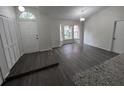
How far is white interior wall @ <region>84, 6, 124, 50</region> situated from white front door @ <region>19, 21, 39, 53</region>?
15.2 ft

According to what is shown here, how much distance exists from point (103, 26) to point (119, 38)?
139cm

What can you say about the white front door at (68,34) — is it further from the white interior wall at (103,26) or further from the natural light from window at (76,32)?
the white interior wall at (103,26)

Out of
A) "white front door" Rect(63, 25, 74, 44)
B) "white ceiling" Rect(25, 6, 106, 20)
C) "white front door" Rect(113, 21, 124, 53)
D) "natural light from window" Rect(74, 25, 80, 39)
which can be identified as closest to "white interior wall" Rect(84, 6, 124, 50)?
"white front door" Rect(113, 21, 124, 53)

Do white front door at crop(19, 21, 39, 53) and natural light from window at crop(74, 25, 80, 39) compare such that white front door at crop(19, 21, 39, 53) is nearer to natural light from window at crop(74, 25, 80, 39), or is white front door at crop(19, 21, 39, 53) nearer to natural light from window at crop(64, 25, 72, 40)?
natural light from window at crop(64, 25, 72, 40)

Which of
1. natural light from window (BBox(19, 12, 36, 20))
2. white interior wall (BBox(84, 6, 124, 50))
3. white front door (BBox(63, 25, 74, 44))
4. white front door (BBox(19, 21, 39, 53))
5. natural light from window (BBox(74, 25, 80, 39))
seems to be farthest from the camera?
natural light from window (BBox(74, 25, 80, 39))

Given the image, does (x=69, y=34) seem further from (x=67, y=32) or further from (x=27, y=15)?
(x=27, y=15)

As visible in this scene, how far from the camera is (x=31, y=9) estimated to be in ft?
14.1

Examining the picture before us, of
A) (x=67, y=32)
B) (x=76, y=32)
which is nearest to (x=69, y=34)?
(x=67, y=32)

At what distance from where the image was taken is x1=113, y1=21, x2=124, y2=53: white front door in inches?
172

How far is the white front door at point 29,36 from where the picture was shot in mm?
4301

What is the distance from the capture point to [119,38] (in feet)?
14.9
